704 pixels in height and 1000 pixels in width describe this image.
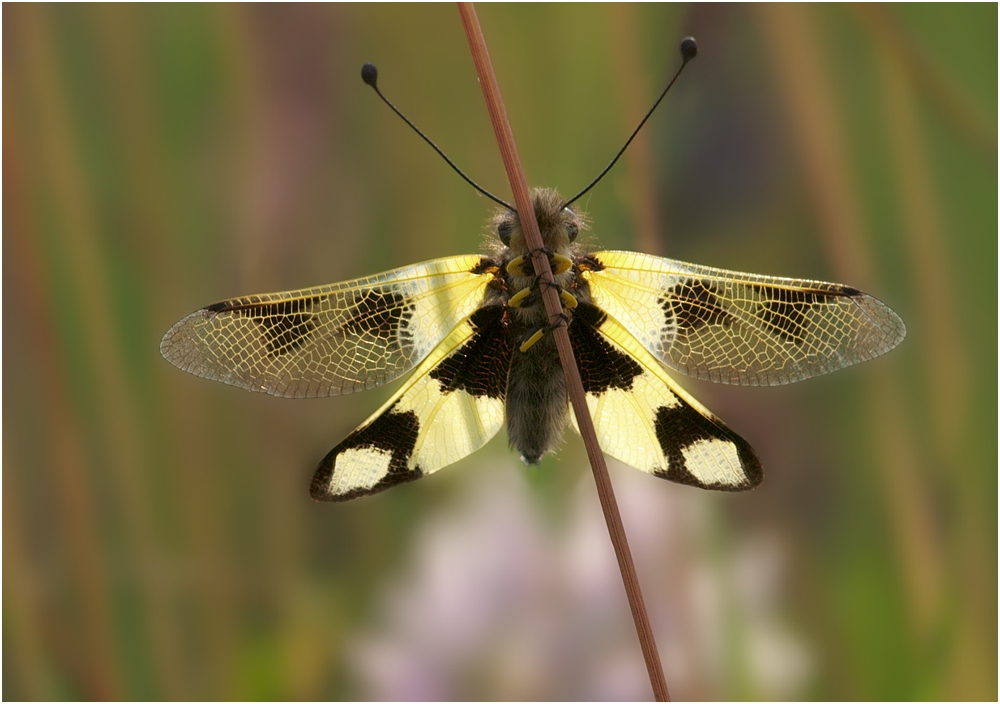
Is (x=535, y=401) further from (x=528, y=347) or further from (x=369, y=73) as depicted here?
(x=369, y=73)

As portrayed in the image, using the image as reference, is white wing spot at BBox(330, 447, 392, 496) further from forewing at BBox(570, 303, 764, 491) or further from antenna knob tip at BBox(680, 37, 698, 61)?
antenna knob tip at BBox(680, 37, 698, 61)

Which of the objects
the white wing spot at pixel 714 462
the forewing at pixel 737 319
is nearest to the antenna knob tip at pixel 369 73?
the forewing at pixel 737 319

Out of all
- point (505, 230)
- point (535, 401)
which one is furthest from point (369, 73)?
point (535, 401)

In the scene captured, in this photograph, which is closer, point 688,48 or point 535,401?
point 688,48

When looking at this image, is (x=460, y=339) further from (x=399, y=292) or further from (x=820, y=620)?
(x=820, y=620)

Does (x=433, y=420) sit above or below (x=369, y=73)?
below

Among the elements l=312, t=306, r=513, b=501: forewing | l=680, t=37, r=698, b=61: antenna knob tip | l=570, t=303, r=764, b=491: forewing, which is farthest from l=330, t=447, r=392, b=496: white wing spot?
l=680, t=37, r=698, b=61: antenna knob tip

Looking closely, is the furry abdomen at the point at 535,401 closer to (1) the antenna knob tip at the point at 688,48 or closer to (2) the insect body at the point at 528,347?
(2) the insect body at the point at 528,347
